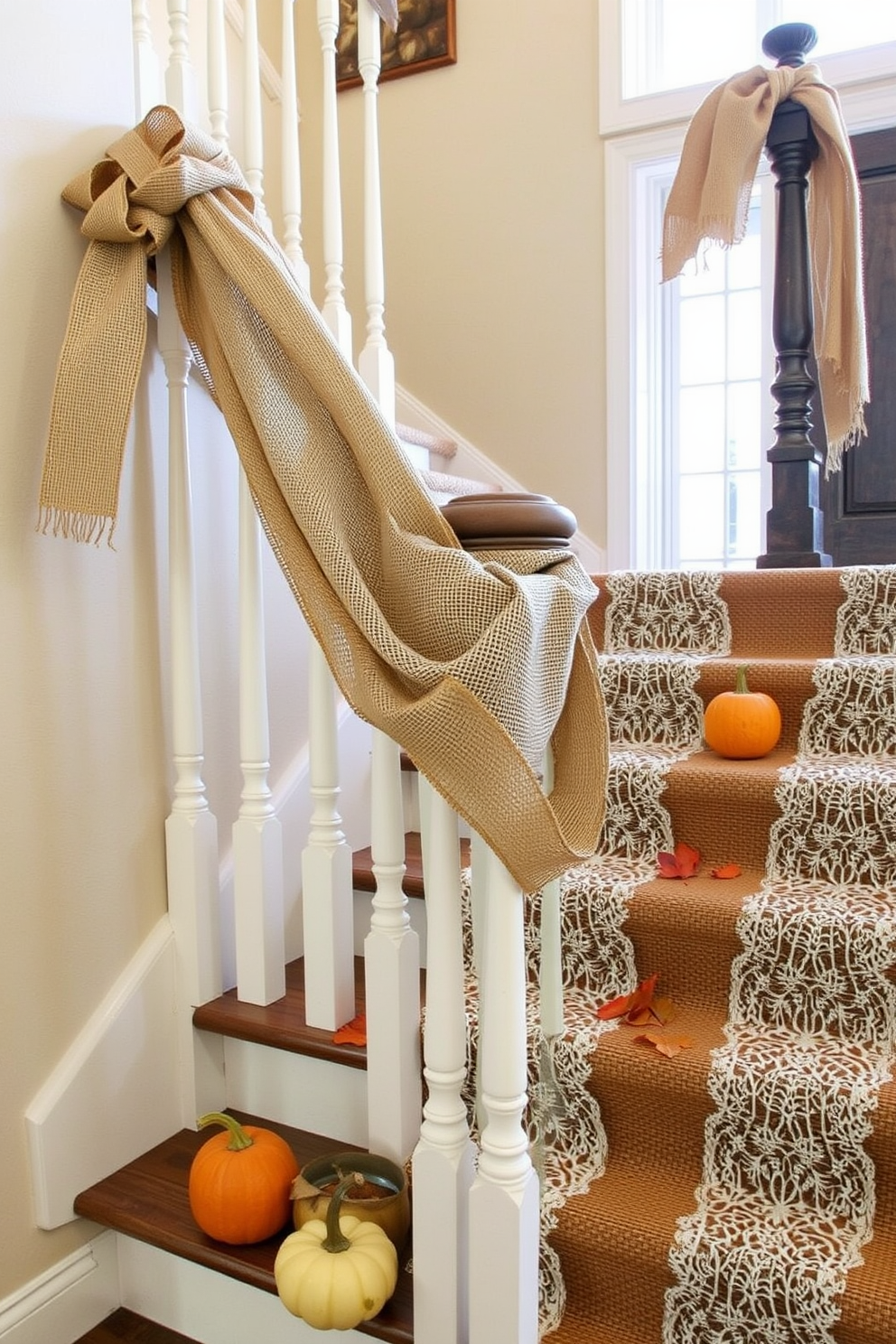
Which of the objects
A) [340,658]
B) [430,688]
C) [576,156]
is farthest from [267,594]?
[576,156]

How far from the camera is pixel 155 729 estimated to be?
1.48 metres

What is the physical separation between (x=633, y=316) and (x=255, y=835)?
7.39 feet

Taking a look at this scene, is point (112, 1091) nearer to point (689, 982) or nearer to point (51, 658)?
point (51, 658)

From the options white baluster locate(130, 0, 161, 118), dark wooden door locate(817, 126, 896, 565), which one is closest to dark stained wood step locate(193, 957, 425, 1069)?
white baluster locate(130, 0, 161, 118)

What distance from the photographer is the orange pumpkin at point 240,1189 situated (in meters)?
1.22

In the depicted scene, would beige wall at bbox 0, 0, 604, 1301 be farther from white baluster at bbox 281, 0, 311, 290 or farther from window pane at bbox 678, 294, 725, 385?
A: window pane at bbox 678, 294, 725, 385

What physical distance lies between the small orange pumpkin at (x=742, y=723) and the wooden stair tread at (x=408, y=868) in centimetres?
47

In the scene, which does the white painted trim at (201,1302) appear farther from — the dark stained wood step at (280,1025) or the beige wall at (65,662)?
the dark stained wood step at (280,1025)

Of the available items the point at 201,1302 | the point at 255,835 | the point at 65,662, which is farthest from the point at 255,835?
the point at 201,1302

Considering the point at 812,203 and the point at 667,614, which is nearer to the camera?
the point at 667,614

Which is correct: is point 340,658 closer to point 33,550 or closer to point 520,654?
point 520,654

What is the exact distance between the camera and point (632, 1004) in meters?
1.39

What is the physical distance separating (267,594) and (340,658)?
0.73 m

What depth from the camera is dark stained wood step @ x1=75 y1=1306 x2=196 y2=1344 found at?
133cm
